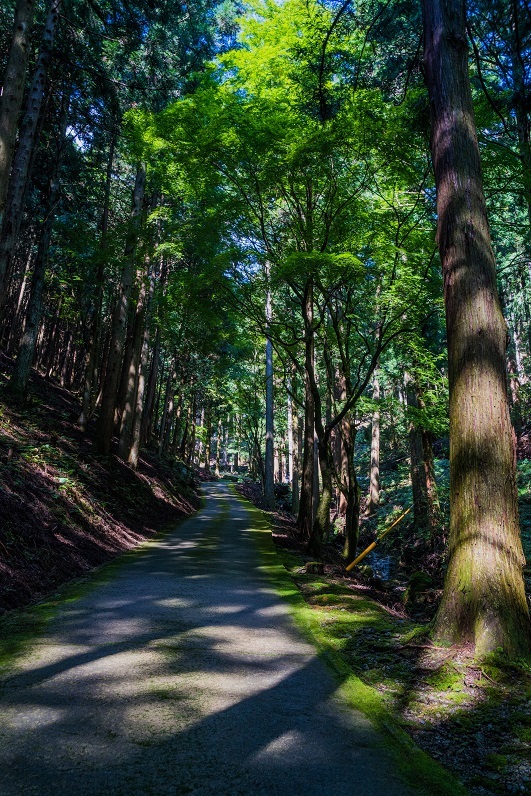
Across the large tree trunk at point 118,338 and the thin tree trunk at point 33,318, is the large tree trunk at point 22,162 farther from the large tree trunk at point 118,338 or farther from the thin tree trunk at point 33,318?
the large tree trunk at point 118,338

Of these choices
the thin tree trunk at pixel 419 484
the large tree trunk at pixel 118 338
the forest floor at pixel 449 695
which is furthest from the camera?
the thin tree trunk at pixel 419 484

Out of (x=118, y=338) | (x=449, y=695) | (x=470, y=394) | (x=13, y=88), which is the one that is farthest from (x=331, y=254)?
(x=118, y=338)

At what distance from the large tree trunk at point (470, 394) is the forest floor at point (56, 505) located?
446 centimetres

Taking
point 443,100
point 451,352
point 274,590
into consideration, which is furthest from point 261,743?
point 443,100

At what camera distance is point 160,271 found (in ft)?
66.2

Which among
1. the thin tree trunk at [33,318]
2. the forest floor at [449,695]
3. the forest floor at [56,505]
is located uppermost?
the thin tree trunk at [33,318]

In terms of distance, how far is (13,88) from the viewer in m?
6.32

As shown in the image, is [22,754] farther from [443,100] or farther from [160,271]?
[160,271]

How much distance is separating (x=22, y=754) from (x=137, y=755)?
0.52m

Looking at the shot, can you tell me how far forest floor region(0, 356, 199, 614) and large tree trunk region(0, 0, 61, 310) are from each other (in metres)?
3.02

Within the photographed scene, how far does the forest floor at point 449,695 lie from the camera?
258 cm

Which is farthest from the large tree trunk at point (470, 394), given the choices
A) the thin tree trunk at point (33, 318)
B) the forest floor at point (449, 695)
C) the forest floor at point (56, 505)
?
the thin tree trunk at point (33, 318)

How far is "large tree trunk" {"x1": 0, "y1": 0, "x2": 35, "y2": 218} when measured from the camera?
6041mm

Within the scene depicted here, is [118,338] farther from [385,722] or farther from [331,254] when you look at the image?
[385,722]
